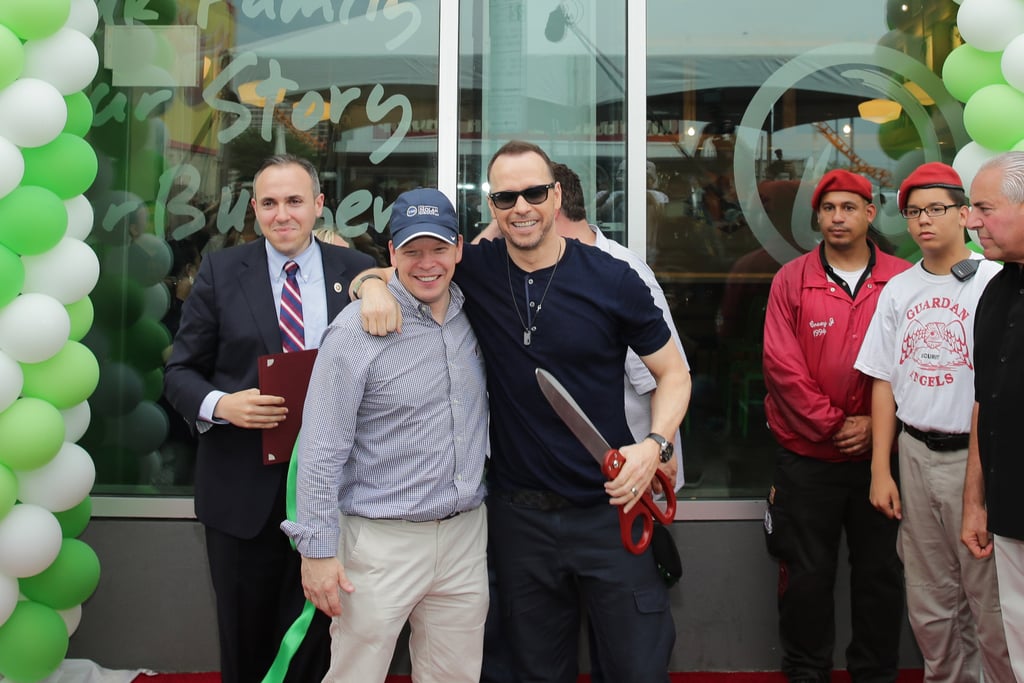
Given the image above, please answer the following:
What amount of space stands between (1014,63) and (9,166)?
3.23m

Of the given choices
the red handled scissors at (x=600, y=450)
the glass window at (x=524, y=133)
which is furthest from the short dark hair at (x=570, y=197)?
the red handled scissors at (x=600, y=450)

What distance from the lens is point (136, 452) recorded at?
→ 414 cm

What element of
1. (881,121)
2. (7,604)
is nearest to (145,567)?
(7,604)

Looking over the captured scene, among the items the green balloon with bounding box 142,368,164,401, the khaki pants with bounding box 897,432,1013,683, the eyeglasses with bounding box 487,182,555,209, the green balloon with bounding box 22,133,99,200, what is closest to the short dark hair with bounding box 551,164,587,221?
the eyeglasses with bounding box 487,182,555,209

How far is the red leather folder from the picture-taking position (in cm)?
270

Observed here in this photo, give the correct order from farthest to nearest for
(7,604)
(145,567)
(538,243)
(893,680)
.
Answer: (145,567) → (893,680) → (7,604) → (538,243)

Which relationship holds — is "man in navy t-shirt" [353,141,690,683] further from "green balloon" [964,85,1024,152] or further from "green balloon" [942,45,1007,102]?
"green balloon" [942,45,1007,102]

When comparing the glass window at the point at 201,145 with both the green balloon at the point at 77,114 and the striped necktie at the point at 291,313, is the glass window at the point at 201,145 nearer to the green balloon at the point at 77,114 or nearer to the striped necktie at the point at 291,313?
the green balloon at the point at 77,114

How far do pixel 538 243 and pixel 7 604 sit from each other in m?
2.11

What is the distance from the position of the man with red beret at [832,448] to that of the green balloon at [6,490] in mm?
2613

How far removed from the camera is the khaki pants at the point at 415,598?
2.39 m

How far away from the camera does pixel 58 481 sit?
321 cm

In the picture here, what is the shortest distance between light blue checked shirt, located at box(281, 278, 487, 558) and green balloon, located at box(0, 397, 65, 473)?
1182 millimetres

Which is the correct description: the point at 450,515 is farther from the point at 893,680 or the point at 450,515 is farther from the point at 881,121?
the point at 881,121
